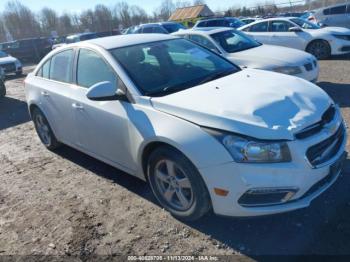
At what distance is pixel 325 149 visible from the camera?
3105mm

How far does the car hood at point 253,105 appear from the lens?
293cm

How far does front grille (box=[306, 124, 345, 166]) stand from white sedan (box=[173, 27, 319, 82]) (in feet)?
13.2

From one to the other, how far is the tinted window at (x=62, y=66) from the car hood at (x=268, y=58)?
3927 mm

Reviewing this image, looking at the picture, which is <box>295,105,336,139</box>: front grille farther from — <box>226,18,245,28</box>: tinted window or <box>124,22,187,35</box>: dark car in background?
<box>226,18,245,28</box>: tinted window

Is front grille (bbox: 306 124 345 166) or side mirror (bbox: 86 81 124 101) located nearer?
front grille (bbox: 306 124 345 166)

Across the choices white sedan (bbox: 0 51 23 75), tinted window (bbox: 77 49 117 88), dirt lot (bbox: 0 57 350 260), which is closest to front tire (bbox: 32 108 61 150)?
dirt lot (bbox: 0 57 350 260)

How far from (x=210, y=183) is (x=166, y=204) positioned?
0.80 meters

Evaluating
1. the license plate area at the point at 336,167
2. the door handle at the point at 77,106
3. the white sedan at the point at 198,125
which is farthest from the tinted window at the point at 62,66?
the license plate area at the point at 336,167

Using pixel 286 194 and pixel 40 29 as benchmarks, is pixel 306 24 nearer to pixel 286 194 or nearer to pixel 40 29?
pixel 286 194

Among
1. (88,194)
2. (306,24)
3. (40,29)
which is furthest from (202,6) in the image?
(88,194)

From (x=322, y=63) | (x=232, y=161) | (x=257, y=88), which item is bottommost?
(x=322, y=63)

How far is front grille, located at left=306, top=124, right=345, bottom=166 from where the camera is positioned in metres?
2.94

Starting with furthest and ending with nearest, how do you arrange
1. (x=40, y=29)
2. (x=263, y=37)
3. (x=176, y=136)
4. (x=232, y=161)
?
(x=40, y=29)
(x=263, y=37)
(x=176, y=136)
(x=232, y=161)

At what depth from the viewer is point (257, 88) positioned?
3572 mm
